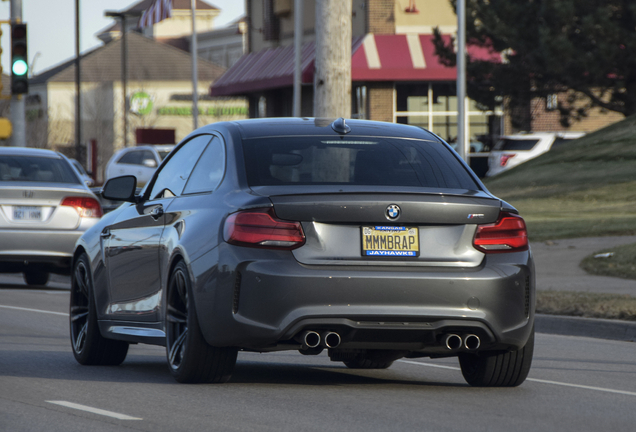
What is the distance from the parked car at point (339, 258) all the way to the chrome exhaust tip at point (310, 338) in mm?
11

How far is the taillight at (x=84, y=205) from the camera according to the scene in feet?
49.5

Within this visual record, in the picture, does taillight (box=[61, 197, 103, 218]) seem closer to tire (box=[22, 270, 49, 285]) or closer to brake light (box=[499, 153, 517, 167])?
tire (box=[22, 270, 49, 285])

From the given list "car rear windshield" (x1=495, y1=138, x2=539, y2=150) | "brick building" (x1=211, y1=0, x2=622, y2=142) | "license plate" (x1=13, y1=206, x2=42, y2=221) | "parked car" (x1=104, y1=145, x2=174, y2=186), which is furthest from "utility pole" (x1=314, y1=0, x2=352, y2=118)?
"brick building" (x1=211, y1=0, x2=622, y2=142)

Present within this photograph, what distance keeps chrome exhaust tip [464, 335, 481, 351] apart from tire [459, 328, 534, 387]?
594 millimetres

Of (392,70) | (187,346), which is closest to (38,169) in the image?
(187,346)

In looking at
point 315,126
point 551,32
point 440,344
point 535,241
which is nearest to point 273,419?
point 440,344

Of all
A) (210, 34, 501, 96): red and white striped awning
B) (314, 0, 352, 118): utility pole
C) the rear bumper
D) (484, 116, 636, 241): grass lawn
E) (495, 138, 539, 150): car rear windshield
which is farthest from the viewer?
(210, 34, 501, 96): red and white striped awning

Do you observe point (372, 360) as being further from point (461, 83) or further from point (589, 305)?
point (461, 83)

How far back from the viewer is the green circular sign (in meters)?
89.6

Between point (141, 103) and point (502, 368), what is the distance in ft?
277

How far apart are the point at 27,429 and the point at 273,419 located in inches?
47.3

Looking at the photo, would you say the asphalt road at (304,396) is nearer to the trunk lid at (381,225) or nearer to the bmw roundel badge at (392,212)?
the trunk lid at (381,225)

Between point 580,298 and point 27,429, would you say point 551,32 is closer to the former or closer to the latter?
point 580,298

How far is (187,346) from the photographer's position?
23.1 feet
